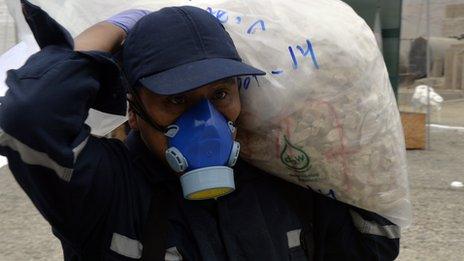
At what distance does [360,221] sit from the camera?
1.60 metres

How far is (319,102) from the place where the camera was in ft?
4.83

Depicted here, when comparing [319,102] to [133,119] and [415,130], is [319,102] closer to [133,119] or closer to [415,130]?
[133,119]

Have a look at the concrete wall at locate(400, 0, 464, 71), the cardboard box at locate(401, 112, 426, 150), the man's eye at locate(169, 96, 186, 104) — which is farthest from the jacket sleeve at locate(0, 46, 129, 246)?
the concrete wall at locate(400, 0, 464, 71)

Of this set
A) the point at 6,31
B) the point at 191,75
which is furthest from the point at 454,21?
the point at 191,75

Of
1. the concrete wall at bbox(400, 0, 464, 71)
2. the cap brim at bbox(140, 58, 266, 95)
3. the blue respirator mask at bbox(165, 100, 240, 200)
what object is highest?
the cap brim at bbox(140, 58, 266, 95)

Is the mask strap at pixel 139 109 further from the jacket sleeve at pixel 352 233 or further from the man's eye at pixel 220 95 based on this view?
the jacket sleeve at pixel 352 233

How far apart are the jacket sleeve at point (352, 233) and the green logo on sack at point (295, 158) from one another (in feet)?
0.43

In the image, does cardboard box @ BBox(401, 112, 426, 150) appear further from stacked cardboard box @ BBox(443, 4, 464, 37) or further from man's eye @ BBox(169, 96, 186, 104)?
stacked cardboard box @ BBox(443, 4, 464, 37)

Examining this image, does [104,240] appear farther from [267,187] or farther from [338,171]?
[338,171]

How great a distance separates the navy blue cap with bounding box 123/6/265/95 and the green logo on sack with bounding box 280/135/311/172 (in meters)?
0.22

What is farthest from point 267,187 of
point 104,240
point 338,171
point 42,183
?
point 42,183

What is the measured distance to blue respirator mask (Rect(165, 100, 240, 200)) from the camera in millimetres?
1326

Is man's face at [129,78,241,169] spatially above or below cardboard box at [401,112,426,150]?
above

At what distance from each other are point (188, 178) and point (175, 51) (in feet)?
0.89
